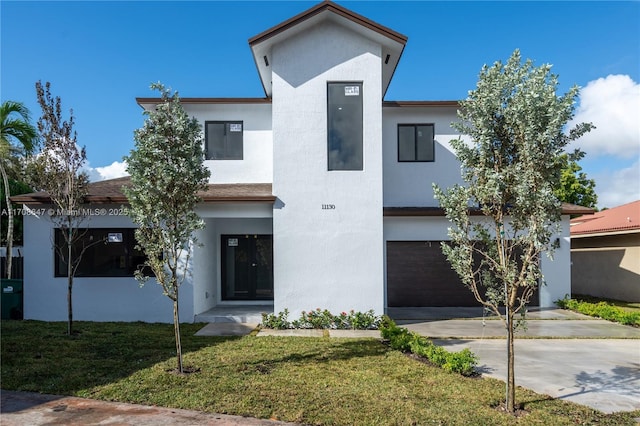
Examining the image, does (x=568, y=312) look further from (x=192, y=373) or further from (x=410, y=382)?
(x=192, y=373)

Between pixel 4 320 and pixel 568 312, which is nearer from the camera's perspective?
pixel 4 320

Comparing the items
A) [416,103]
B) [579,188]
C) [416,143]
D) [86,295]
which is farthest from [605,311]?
[579,188]

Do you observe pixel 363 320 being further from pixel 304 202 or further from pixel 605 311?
pixel 605 311

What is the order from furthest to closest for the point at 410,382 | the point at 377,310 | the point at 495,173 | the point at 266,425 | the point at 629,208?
1. the point at 629,208
2. the point at 377,310
3. the point at 410,382
4. the point at 495,173
5. the point at 266,425

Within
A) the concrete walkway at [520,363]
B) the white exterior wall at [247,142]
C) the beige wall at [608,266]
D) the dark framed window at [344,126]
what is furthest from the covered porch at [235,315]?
the beige wall at [608,266]

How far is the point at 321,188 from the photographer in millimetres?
11094

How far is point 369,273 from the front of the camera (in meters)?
11.0

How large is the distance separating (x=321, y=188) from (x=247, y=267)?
14.5 feet

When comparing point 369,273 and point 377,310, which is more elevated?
point 369,273

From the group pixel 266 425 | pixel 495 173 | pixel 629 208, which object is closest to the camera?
pixel 266 425

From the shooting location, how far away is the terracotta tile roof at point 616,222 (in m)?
16.2

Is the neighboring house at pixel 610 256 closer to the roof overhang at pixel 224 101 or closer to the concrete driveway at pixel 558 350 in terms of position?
the concrete driveway at pixel 558 350

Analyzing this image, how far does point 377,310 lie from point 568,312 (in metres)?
6.94

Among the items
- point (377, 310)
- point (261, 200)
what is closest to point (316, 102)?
point (261, 200)
